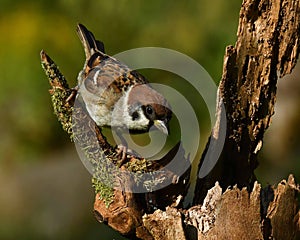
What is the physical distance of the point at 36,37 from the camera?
464cm

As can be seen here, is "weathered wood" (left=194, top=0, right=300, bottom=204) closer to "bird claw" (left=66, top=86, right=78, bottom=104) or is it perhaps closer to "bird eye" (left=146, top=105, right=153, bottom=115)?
"bird eye" (left=146, top=105, right=153, bottom=115)

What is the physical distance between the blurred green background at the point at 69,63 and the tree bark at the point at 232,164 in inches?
70.0

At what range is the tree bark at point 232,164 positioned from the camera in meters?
2.38

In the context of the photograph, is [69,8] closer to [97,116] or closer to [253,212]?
[97,116]

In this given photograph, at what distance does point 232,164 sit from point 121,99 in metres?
0.39

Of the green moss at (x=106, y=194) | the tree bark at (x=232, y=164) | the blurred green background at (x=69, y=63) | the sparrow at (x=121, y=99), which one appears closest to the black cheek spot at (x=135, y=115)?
the sparrow at (x=121, y=99)

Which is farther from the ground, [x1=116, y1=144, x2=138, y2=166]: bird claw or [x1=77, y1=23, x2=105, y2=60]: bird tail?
[x1=77, y1=23, x2=105, y2=60]: bird tail

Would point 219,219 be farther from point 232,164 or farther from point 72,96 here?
point 72,96

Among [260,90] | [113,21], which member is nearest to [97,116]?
[260,90]

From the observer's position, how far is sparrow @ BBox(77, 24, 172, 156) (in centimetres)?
259

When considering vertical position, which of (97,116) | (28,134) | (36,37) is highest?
(36,37)

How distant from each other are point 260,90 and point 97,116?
0.47m

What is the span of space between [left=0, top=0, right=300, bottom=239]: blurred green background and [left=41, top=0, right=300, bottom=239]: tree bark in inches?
70.0

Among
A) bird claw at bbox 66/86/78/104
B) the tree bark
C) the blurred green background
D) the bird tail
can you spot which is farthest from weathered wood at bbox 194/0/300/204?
the blurred green background
